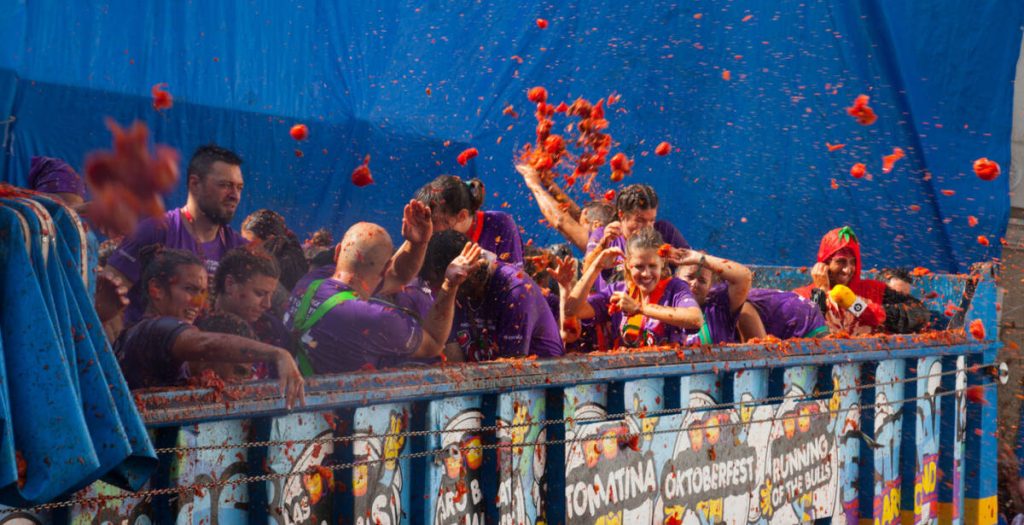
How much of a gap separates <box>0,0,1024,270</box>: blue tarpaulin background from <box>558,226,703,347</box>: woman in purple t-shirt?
230 cm

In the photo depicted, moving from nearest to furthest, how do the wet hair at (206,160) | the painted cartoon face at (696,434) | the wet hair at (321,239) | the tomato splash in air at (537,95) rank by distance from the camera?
1. the painted cartoon face at (696,434)
2. the wet hair at (206,160)
3. the wet hair at (321,239)
4. the tomato splash in air at (537,95)

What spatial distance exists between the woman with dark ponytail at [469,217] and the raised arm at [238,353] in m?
1.89

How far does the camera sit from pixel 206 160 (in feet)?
14.4

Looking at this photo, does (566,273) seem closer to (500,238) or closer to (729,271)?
(500,238)

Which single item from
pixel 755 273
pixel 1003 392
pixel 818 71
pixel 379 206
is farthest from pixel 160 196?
pixel 1003 392

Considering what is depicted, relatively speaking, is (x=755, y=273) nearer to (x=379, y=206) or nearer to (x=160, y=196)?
(x=379, y=206)

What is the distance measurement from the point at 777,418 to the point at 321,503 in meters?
2.10

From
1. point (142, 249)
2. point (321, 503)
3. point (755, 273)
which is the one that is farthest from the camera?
point (755, 273)

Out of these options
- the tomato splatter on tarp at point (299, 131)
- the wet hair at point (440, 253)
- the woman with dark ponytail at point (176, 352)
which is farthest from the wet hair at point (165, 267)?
the tomato splatter on tarp at point (299, 131)

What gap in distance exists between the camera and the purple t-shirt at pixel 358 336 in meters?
3.26

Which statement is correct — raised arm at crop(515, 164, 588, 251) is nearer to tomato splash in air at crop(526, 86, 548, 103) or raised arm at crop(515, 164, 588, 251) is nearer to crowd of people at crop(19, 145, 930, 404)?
crowd of people at crop(19, 145, 930, 404)

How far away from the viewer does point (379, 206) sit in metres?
6.93

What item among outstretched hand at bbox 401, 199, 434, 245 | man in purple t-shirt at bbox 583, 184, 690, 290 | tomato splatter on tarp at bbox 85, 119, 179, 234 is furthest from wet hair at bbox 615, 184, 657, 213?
tomato splatter on tarp at bbox 85, 119, 179, 234

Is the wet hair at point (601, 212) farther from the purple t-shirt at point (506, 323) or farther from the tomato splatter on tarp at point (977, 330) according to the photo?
the tomato splatter on tarp at point (977, 330)
